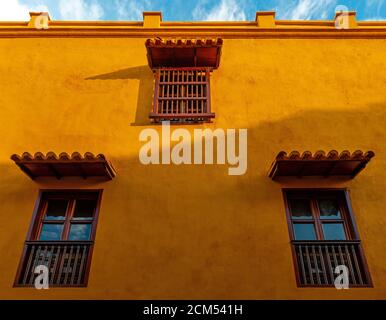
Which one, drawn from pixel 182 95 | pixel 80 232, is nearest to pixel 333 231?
pixel 182 95

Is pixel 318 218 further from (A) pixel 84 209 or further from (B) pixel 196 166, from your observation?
(A) pixel 84 209

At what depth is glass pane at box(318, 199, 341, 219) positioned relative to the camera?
657 cm

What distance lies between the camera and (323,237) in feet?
20.6

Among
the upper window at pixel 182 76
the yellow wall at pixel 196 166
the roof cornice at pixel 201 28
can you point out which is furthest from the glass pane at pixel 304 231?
the roof cornice at pixel 201 28

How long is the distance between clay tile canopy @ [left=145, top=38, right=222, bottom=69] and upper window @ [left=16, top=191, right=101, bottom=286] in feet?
10.4

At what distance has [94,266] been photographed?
19.5 ft

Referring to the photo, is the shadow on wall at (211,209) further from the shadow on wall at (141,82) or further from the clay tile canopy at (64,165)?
the shadow on wall at (141,82)

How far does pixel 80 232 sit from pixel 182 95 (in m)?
3.37

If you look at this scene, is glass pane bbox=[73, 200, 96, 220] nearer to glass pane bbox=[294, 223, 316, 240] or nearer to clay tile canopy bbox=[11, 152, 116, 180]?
clay tile canopy bbox=[11, 152, 116, 180]

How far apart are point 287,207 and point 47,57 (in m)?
6.05

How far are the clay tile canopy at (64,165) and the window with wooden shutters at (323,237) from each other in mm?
3128

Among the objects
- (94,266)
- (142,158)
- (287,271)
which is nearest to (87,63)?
(142,158)

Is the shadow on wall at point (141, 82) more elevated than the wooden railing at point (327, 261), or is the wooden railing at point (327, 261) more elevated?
the shadow on wall at point (141, 82)

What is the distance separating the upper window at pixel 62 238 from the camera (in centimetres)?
590
